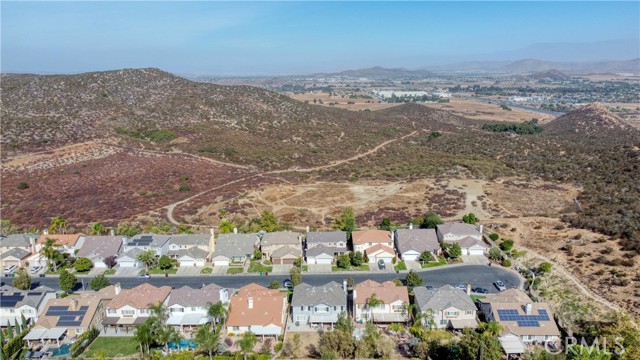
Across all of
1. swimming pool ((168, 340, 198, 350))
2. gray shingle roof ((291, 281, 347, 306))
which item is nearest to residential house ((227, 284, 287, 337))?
gray shingle roof ((291, 281, 347, 306))

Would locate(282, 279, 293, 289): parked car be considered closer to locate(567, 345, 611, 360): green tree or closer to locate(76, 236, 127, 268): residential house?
locate(76, 236, 127, 268): residential house

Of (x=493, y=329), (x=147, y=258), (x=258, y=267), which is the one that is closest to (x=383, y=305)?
(x=493, y=329)


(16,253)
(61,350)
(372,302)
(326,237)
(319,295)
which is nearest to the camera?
(61,350)

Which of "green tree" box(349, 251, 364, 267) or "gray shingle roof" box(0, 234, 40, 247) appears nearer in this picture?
"green tree" box(349, 251, 364, 267)

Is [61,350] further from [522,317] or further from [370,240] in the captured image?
[522,317]

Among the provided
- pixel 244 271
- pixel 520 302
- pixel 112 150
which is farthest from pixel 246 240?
pixel 112 150

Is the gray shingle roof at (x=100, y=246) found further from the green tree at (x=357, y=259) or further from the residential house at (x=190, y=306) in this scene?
the green tree at (x=357, y=259)
